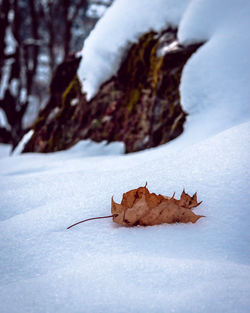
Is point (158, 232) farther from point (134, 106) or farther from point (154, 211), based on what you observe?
point (134, 106)

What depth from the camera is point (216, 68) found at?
1.19 m

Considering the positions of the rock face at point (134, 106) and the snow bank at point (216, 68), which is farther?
the rock face at point (134, 106)

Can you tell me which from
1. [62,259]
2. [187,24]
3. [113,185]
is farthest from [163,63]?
[62,259]

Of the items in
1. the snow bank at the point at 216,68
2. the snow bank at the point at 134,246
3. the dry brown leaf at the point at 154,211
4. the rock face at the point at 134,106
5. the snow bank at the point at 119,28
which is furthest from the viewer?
the snow bank at the point at 119,28

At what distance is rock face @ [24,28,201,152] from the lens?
4.79 ft

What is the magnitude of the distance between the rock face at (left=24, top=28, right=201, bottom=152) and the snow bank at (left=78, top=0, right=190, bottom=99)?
0.06 metres

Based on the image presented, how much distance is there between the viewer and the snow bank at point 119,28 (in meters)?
1.62

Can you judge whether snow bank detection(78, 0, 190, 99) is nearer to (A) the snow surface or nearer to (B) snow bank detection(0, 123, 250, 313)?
(A) the snow surface

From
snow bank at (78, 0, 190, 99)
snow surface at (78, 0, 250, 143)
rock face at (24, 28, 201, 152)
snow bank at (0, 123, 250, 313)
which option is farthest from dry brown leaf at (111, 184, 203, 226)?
snow bank at (78, 0, 190, 99)

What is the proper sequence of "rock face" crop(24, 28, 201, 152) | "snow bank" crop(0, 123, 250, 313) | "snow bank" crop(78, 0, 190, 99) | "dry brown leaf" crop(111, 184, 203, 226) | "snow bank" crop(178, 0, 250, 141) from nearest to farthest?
"snow bank" crop(0, 123, 250, 313) → "dry brown leaf" crop(111, 184, 203, 226) → "snow bank" crop(178, 0, 250, 141) → "rock face" crop(24, 28, 201, 152) → "snow bank" crop(78, 0, 190, 99)

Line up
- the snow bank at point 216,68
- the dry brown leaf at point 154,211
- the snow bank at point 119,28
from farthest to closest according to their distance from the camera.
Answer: the snow bank at point 119,28
the snow bank at point 216,68
the dry brown leaf at point 154,211

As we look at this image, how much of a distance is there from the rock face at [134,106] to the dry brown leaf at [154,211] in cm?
77

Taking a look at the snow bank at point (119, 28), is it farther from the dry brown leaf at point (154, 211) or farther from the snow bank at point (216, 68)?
the dry brown leaf at point (154, 211)

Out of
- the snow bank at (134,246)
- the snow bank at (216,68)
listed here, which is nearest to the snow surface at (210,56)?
the snow bank at (216,68)
